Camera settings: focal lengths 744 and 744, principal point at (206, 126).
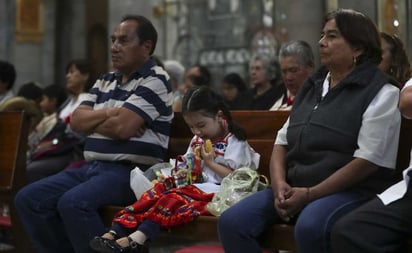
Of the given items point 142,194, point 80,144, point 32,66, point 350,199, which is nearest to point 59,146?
point 80,144

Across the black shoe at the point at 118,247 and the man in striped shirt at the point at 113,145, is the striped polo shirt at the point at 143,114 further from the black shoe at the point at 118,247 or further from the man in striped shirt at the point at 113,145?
the black shoe at the point at 118,247

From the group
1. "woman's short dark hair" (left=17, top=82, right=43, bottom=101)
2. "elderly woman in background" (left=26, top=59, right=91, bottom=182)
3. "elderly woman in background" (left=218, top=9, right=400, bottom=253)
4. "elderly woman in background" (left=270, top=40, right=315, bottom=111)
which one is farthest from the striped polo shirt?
"woman's short dark hair" (left=17, top=82, right=43, bottom=101)

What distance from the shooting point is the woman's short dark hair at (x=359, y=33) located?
3.90 m

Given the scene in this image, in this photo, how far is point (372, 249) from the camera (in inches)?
131

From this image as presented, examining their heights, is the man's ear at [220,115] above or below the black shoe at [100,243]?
above

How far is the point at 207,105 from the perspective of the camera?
4559 mm

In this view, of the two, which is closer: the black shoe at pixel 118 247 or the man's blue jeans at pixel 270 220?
the man's blue jeans at pixel 270 220

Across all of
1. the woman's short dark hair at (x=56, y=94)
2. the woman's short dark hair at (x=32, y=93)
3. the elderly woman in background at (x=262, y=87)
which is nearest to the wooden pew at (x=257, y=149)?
the elderly woman in background at (x=262, y=87)

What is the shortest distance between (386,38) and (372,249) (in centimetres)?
177

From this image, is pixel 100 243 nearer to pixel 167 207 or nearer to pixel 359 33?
pixel 167 207

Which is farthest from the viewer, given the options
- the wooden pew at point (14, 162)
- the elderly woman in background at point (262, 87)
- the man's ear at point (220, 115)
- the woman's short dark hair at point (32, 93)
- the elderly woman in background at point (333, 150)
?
the woman's short dark hair at point (32, 93)

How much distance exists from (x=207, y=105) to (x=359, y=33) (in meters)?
1.09

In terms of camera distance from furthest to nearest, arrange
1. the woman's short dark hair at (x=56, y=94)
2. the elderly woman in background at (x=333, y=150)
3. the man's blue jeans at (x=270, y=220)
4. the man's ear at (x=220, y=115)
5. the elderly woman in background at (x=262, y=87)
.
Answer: the woman's short dark hair at (x=56, y=94)
the elderly woman in background at (x=262, y=87)
the man's ear at (x=220, y=115)
the elderly woman in background at (x=333, y=150)
the man's blue jeans at (x=270, y=220)

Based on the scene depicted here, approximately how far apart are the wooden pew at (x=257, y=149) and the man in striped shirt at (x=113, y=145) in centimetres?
20
